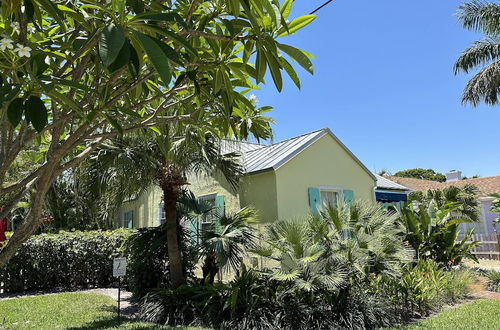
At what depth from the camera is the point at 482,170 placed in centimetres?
5275

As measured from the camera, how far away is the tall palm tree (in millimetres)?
9109

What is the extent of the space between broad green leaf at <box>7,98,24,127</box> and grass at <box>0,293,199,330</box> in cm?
621

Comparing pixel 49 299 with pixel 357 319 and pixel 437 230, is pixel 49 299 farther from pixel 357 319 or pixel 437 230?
pixel 437 230

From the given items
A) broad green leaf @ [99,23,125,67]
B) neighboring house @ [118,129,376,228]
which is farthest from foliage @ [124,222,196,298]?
broad green leaf @ [99,23,125,67]

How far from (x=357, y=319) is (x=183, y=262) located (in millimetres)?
4906

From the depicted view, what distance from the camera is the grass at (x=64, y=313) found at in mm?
7940

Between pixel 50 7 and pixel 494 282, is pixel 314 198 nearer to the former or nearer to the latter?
pixel 494 282

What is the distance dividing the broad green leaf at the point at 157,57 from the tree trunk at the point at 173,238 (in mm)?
7816

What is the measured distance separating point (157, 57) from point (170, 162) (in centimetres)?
744

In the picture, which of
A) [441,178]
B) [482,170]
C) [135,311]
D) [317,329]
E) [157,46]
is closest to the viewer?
[157,46]

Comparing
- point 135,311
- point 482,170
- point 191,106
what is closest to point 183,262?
point 135,311

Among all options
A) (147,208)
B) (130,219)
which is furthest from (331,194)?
(130,219)

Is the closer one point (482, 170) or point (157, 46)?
point (157, 46)

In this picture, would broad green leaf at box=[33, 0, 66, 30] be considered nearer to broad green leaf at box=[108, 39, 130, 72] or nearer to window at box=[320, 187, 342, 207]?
broad green leaf at box=[108, 39, 130, 72]
